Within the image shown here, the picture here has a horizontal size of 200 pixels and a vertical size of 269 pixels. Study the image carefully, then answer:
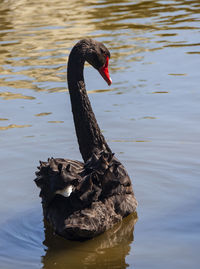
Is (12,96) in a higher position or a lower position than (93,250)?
lower

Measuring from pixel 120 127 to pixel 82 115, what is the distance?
54.6 inches

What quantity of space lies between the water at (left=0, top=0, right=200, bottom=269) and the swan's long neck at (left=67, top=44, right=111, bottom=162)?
50cm

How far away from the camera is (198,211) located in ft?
15.3

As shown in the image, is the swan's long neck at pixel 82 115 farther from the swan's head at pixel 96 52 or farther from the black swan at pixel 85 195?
the black swan at pixel 85 195

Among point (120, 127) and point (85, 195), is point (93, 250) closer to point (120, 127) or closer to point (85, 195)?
point (85, 195)

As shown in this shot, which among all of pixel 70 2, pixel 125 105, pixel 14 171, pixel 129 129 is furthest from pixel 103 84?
pixel 70 2

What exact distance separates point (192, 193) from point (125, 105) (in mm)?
2319

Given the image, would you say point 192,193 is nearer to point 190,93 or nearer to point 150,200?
point 150,200

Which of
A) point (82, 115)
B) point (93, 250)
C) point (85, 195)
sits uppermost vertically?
point (82, 115)

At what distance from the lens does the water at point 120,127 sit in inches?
168

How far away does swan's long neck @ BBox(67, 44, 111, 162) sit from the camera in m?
5.07

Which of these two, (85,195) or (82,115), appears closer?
(85,195)

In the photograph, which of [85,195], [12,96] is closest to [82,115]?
[85,195]

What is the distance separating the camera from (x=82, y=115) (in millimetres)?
5121
